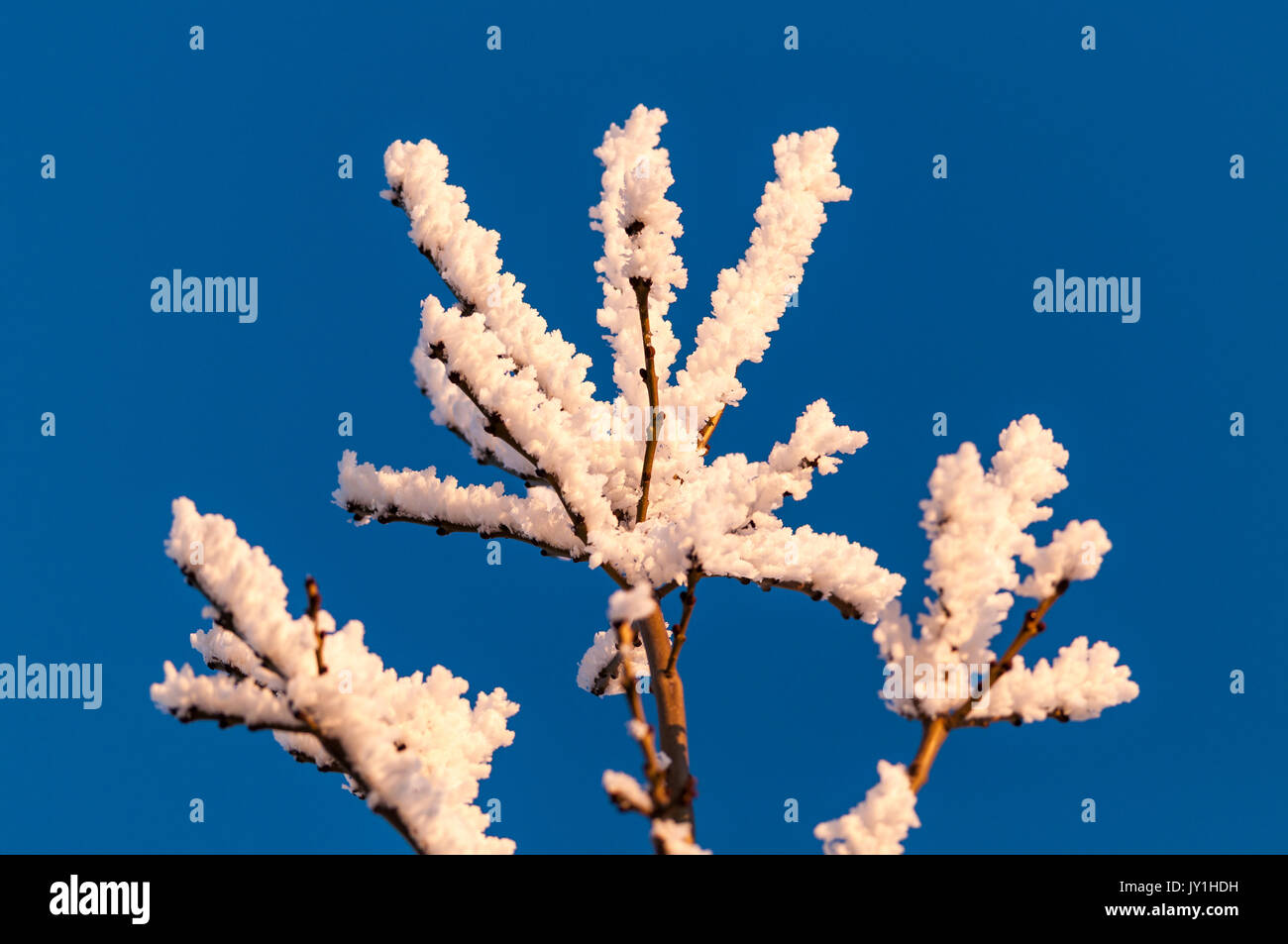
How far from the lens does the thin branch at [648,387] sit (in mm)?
3758

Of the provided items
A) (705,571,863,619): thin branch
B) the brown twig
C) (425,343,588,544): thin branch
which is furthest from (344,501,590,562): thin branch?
the brown twig

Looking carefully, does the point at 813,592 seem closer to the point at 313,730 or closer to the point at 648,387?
the point at 648,387

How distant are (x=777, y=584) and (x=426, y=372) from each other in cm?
148

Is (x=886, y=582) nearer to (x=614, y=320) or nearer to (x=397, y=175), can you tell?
(x=614, y=320)

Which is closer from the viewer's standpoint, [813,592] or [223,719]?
[223,719]

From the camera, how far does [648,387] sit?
4.20m

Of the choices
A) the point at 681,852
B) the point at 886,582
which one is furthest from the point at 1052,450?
the point at 681,852

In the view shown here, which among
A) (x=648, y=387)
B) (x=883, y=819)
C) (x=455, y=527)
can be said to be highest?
(x=648, y=387)

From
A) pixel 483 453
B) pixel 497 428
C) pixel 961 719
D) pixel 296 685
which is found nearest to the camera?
pixel 296 685

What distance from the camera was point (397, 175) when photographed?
13.5ft

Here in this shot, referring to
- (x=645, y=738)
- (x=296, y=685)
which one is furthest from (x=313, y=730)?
(x=645, y=738)

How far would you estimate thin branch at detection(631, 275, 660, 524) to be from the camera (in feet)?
12.3

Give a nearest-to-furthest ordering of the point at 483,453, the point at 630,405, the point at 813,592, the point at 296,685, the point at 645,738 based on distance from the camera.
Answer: the point at 645,738 → the point at 296,685 → the point at 483,453 → the point at 813,592 → the point at 630,405

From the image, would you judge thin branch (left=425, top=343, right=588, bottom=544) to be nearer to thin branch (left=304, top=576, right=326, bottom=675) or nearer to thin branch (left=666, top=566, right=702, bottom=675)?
thin branch (left=666, top=566, right=702, bottom=675)
